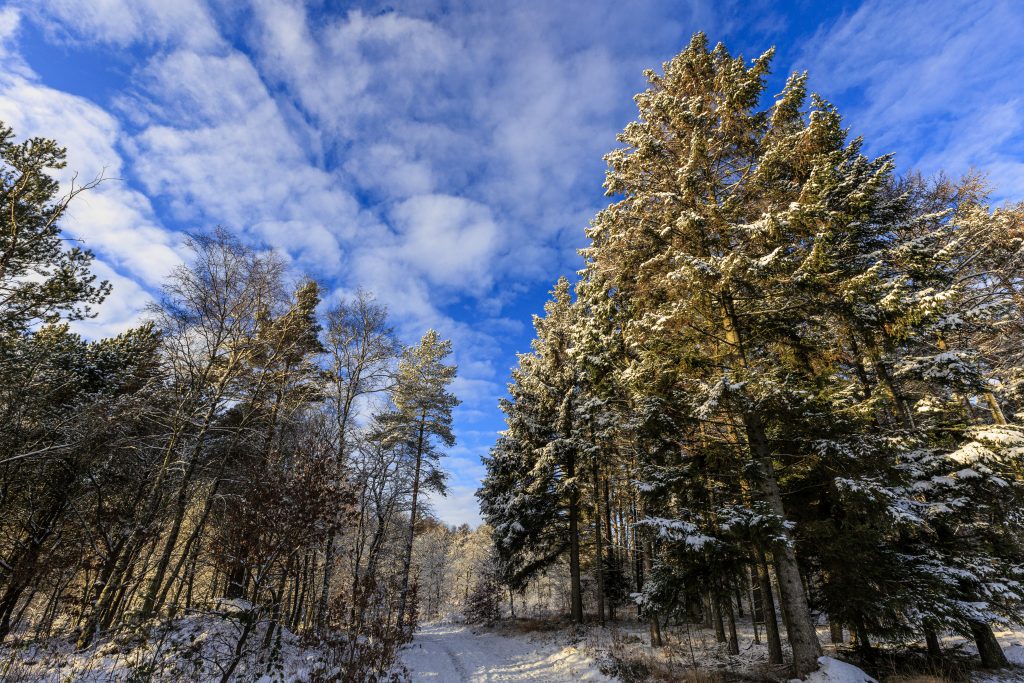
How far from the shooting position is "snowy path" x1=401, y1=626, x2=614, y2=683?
11.2m

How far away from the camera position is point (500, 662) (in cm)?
1370

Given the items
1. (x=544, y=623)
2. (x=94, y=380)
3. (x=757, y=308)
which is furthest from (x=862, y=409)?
(x=94, y=380)

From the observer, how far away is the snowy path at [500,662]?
11219 millimetres

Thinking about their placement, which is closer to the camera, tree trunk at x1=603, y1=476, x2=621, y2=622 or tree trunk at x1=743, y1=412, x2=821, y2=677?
tree trunk at x1=743, y1=412, x2=821, y2=677

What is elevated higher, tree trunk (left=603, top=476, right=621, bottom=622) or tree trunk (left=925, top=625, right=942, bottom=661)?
tree trunk (left=603, top=476, right=621, bottom=622)

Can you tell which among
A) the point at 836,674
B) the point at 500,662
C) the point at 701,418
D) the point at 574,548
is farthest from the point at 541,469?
the point at 836,674

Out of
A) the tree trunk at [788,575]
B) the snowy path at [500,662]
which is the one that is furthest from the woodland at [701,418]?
the snowy path at [500,662]

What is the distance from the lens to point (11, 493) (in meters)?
11.9

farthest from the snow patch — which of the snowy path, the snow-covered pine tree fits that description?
the snow-covered pine tree

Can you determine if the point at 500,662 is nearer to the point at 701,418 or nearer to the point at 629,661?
the point at 629,661

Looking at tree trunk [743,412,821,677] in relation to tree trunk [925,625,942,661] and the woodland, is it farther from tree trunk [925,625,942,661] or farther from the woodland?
tree trunk [925,625,942,661]

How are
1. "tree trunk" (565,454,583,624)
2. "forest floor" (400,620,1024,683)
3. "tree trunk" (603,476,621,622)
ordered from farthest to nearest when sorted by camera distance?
"tree trunk" (603,476,621,622)
"tree trunk" (565,454,583,624)
"forest floor" (400,620,1024,683)

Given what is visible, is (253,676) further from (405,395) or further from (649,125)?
(649,125)

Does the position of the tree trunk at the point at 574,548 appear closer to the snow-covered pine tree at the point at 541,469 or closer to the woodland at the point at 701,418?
the snow-covered pine tree at the point at 541,469
